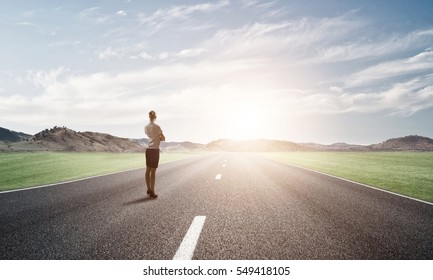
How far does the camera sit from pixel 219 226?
5348 millimetres

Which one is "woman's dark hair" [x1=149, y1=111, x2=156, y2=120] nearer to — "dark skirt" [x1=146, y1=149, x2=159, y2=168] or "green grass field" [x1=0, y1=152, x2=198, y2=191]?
"dark skirt" [x1=146, y1=149, x2=159, y2=168]

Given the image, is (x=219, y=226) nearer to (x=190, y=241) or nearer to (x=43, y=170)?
(x=190, y=241)

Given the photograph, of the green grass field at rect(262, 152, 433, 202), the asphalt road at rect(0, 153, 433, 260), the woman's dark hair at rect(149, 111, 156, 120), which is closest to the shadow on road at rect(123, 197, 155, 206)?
the asphalt road at rect(0, 153, 433, 260)

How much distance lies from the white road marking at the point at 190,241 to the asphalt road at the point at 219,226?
0.24ft

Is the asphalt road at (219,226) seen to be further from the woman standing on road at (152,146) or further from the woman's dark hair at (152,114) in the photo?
the woman's dark hair at (152,114)

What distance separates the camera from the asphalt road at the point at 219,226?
4051mm

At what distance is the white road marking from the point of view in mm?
3850

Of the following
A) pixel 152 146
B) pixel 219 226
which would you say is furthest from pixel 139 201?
pixel 219 226

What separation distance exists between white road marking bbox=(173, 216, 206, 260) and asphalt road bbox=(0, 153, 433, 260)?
0.07 meters

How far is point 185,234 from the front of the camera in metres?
4.82

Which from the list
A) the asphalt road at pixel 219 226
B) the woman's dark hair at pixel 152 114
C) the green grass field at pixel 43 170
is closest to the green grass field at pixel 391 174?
the asphalt road at pixel 219 226
